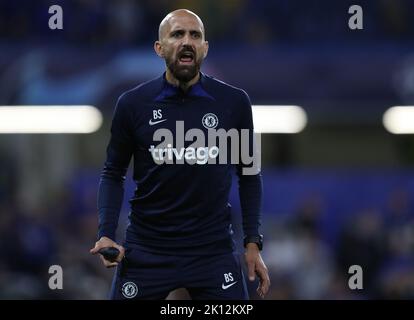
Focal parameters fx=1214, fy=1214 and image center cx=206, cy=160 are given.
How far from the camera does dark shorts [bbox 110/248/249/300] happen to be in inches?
238

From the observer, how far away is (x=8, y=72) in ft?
49.5

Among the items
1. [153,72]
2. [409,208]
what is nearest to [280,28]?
[153,72]

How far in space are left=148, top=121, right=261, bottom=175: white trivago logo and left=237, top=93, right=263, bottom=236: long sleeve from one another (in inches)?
1.3

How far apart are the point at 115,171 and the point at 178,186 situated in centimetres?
38

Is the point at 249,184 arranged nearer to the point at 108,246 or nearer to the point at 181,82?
the point at 181,82

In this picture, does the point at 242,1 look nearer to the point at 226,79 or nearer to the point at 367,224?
the point at 226,79

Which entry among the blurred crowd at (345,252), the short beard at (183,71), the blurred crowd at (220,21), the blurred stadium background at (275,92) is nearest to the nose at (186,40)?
the short beard at (183,71)

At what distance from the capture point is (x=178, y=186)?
604 centimetres

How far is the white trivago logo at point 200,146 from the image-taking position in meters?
6.04

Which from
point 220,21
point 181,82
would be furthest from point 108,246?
point 220,21

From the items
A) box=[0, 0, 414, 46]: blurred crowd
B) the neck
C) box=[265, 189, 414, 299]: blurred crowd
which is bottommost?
box=[265, 189, 414, 299]: blurred crowd

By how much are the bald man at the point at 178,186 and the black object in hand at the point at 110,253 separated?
2 cm

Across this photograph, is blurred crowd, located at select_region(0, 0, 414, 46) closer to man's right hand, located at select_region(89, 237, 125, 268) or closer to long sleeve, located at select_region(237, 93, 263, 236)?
long sleeve, located at select_region(237, 93, 263, 236)

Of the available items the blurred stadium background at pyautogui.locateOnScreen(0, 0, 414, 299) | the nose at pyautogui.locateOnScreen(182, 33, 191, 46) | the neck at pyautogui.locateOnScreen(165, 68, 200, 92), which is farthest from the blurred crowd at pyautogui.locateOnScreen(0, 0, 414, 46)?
the nose at pyautogui.locateOnScreen(182, 33, 191, 46)
